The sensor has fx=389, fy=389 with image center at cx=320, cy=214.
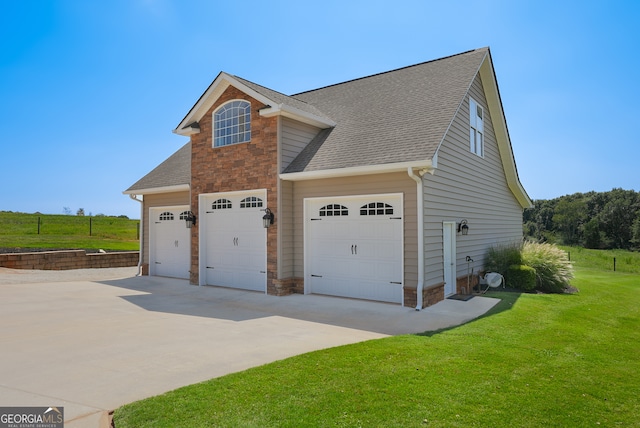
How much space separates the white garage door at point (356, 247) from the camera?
9211 millimetres

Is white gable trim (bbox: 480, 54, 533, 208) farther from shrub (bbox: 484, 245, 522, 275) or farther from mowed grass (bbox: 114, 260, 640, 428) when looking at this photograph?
mowed grass (bbox: 114, 260, 640, 428)

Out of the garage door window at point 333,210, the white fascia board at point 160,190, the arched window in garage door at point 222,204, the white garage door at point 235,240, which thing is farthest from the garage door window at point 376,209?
the white fascia board at point 160,190

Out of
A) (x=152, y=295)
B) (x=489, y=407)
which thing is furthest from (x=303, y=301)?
(x=489, y=407)

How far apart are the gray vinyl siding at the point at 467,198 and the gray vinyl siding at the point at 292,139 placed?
12.6ft

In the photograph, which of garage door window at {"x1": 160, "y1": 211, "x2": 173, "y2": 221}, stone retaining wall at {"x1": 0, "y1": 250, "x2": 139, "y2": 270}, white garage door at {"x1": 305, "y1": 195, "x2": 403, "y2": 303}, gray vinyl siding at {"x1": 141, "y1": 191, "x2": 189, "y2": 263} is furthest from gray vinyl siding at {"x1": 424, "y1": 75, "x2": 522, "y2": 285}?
stone retaining wall at {"x1": 0, "y1": 250, "x2": 139, "y2": 270}

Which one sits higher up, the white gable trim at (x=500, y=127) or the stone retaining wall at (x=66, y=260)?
the white gable trim at (x=500, y=127)

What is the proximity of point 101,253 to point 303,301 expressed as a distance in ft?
43.6

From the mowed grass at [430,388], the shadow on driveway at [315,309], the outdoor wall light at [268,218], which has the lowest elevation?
the shadow on driveway at [315,309]

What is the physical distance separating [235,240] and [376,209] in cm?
457

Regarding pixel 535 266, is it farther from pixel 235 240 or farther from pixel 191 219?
pixel 191 219

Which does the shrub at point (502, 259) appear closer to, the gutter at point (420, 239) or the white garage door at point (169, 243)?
the gutter at point (420, 239)

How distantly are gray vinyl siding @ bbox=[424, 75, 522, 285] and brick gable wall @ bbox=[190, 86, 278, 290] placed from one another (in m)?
4.08

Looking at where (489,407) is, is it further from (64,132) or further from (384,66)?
(64,132)

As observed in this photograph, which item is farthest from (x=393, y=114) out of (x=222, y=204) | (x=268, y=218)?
(x=222, y=204)
